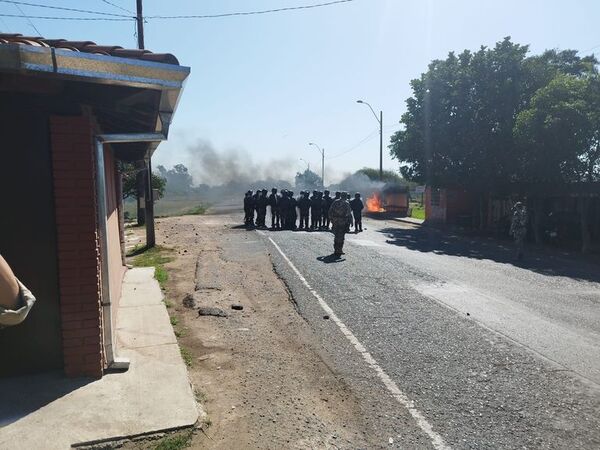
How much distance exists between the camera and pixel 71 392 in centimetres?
403

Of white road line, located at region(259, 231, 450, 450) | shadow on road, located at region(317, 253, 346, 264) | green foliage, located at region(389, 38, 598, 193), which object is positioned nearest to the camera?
white road line, located at region(259, 231, 450, 450)

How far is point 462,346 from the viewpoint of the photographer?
5.70 m

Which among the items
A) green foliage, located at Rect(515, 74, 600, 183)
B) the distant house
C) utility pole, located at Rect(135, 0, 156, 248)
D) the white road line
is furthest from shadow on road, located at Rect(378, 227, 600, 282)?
the distant house

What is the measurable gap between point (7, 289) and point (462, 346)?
4948 millimetres

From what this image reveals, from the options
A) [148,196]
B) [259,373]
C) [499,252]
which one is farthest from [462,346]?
[148,196]

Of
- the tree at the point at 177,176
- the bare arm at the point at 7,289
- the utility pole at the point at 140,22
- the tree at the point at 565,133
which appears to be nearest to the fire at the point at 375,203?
the tree at the point at 565,133

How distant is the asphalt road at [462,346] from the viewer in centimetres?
385

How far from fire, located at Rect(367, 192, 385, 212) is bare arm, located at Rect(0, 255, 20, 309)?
112ft

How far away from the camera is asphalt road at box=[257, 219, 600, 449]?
3.85m

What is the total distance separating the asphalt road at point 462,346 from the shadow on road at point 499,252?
0.56 feet

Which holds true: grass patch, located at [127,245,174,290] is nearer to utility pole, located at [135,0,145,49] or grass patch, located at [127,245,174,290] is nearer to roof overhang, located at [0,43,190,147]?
roof overhang, located at [0,43,190,147]

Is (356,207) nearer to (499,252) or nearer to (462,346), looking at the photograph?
(499,252)

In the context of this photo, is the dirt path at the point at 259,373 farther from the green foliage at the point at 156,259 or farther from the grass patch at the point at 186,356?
the green foliage at the point at 156,259

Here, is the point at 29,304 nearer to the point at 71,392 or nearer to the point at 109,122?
the point at 71,392
